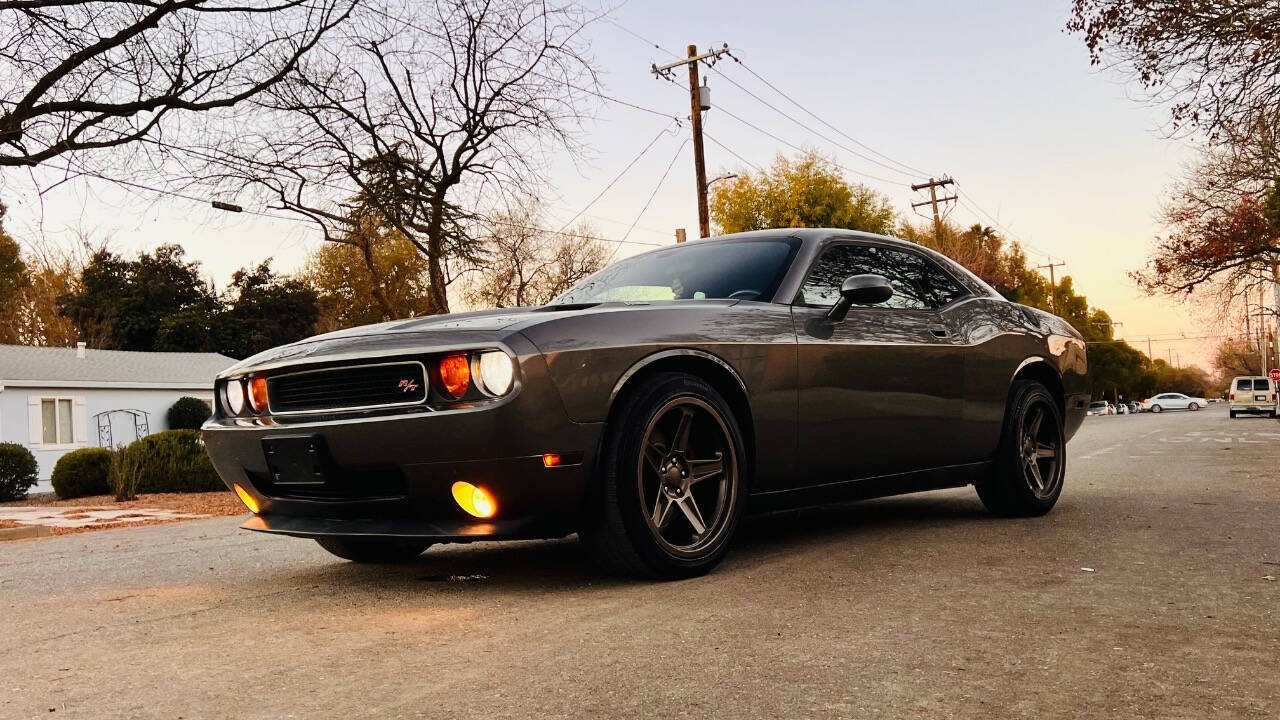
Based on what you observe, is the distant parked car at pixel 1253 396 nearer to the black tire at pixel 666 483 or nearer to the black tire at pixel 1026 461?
the black tire at pixel 1026 461

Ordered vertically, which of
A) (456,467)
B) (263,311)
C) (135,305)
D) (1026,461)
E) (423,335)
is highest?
(135,305)

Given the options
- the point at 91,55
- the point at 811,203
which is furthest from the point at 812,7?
the point at 811,203

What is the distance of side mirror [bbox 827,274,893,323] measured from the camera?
16.2 ft

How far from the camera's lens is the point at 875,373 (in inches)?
204

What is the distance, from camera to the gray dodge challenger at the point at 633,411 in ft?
12.7

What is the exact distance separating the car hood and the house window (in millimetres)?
30954

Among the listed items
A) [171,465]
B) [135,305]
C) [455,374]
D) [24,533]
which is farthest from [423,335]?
[135,305]

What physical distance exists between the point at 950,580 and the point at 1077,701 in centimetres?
161

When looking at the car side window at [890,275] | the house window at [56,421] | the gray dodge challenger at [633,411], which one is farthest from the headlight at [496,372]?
the house window at [56,421]

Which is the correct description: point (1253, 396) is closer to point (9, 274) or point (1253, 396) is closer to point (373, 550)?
point (373, 550)

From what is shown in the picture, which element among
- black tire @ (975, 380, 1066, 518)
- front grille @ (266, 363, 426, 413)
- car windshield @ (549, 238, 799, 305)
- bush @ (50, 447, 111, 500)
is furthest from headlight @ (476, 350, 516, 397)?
bush @ (50, 447, 111, 500)

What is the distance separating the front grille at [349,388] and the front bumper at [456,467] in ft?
0.35

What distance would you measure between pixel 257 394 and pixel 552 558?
1.55 metres

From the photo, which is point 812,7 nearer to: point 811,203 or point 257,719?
point 257,719
